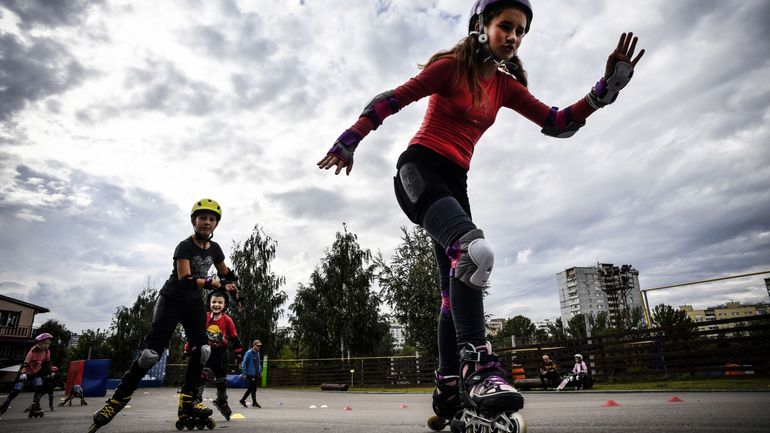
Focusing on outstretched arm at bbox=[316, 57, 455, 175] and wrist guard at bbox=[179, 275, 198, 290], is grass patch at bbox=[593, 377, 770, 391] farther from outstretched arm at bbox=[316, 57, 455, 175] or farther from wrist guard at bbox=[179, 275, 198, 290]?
outstretched arm at bbox=[316, 57, 455, 175]

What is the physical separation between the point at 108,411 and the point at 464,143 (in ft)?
12.6

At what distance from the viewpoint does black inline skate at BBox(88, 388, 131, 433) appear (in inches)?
142

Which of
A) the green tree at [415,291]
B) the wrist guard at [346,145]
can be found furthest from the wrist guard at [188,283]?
the green tree at [415,291]

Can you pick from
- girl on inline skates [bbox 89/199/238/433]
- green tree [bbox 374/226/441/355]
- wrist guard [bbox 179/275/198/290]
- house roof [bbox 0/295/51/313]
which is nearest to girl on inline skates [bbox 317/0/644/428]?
girl on inline skates [bbox 89/199/238/433]

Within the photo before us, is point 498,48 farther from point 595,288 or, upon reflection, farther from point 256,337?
point 595,288

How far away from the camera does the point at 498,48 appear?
227 cm

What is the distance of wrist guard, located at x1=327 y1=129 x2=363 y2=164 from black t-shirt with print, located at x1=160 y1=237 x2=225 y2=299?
305 cm

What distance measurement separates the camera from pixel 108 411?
372 cm

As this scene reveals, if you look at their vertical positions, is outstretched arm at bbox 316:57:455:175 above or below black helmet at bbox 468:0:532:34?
below

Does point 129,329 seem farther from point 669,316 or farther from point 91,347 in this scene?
point 669,316

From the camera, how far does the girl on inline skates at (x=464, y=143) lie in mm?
1891

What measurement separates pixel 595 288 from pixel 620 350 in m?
157

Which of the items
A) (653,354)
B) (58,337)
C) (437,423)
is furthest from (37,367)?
(58,337)

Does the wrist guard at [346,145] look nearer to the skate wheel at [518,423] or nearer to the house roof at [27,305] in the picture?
the skate wheel at [518,423]
